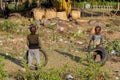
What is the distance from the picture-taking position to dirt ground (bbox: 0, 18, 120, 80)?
39.0ft

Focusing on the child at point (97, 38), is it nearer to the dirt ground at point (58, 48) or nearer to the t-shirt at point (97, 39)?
the t-shirt at point (97, 39)

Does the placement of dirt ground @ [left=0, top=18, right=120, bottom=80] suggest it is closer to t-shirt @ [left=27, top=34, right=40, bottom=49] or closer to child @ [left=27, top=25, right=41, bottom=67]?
child @ [left=27, top=25, right=41, bottom=67]

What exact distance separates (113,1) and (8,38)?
18.6 meters

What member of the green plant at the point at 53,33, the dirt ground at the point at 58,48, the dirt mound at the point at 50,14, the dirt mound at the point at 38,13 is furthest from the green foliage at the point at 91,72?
the dirt mound at the point at 38,13

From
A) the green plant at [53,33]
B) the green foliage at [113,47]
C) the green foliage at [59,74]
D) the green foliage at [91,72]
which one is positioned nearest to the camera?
the green foliage at [59,74]

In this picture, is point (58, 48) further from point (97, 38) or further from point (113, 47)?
point (97, 38)

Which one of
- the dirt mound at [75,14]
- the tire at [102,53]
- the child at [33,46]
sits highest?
the child at [33,46]

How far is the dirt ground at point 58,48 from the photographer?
468 inches

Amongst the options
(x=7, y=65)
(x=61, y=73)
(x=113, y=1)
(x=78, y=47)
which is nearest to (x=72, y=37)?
(x=78, y=47)

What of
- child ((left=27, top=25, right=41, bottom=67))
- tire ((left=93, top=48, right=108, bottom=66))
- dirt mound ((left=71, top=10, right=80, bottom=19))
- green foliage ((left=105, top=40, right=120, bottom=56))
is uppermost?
child ((left=27, top=25, right=41, bottom=67))

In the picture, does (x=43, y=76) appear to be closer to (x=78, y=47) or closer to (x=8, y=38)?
(x=78, y=47)

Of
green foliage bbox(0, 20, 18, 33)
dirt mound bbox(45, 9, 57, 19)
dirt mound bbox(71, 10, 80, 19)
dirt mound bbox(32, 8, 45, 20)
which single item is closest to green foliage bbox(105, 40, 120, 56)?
green foliage bbox(0, 20, 18, 33)

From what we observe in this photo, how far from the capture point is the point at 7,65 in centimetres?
1160

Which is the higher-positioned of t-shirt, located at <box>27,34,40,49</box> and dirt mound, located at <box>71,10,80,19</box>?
t-shirt, located at <box>27,34,40,49</box>
